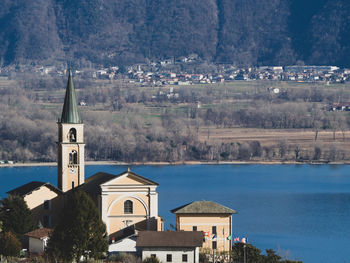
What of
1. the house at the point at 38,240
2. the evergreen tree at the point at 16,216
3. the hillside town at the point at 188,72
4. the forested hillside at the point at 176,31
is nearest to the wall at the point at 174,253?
the house at the point at 38,240

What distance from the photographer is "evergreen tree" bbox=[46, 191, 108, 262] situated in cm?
2169

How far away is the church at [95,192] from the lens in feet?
85.8

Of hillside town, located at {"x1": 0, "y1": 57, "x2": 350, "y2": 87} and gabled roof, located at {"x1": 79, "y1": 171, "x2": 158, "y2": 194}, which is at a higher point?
hillside town, located at {"x1": 0, "y1": 57, "x2": 350, "y2": 87}

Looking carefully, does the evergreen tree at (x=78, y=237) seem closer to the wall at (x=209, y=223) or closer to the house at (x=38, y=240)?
the house at (x=38, y=240)

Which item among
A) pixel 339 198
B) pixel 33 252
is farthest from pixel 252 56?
pixel 33 252

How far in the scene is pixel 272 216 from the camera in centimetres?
4075

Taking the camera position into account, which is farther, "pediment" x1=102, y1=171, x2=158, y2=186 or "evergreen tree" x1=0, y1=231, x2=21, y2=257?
"pediment" x1=102, y1=171, x2=158, y2=186

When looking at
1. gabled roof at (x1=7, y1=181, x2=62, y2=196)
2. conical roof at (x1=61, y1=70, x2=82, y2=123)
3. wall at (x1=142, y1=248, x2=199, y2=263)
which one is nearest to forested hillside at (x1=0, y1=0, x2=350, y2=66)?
conical roof at (x1=61, y1=70, x2=82, y2=123)

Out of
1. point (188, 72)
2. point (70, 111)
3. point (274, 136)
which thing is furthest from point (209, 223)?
point (188, 72)

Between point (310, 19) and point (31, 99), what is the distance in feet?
272

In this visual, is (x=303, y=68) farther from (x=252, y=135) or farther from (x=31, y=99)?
(x=252, y=135)

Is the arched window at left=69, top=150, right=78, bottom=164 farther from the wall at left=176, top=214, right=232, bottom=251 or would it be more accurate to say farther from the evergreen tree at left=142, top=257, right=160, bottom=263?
the evergreen tree at left=142, top=257, right=160, bottom=263

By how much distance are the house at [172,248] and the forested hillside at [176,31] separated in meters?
132

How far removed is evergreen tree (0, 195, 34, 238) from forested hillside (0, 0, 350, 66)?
12934cm
